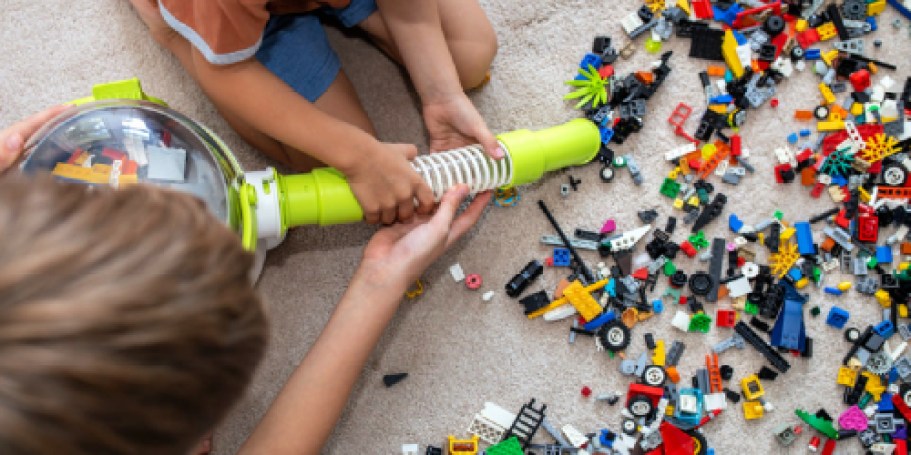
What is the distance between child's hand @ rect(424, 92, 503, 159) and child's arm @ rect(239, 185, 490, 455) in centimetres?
7

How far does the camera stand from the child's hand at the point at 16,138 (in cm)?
83

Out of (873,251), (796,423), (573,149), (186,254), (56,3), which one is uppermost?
(186,254)

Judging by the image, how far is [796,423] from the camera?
1.04 meters

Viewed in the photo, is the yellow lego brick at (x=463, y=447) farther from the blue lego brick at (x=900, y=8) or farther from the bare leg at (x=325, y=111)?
the blue lego brick at (x=900, y=8)

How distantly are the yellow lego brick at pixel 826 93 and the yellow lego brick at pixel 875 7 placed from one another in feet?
0.42

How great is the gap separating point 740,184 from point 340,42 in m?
0.62

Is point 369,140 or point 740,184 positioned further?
point 740,184

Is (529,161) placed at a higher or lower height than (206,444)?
higher

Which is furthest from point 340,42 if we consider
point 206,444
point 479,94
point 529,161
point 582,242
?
point 206,444

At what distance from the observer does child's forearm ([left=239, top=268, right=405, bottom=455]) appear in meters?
0.86

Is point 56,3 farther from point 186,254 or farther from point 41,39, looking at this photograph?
point 186,254

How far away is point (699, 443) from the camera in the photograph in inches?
40.0

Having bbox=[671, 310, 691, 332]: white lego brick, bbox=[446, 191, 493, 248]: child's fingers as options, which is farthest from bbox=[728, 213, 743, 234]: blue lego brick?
bbox=[446, 191, 493, 248]: child's fingers

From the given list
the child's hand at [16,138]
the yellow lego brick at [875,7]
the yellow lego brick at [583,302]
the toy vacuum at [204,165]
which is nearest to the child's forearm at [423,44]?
the toy vacuum at [204,165]
